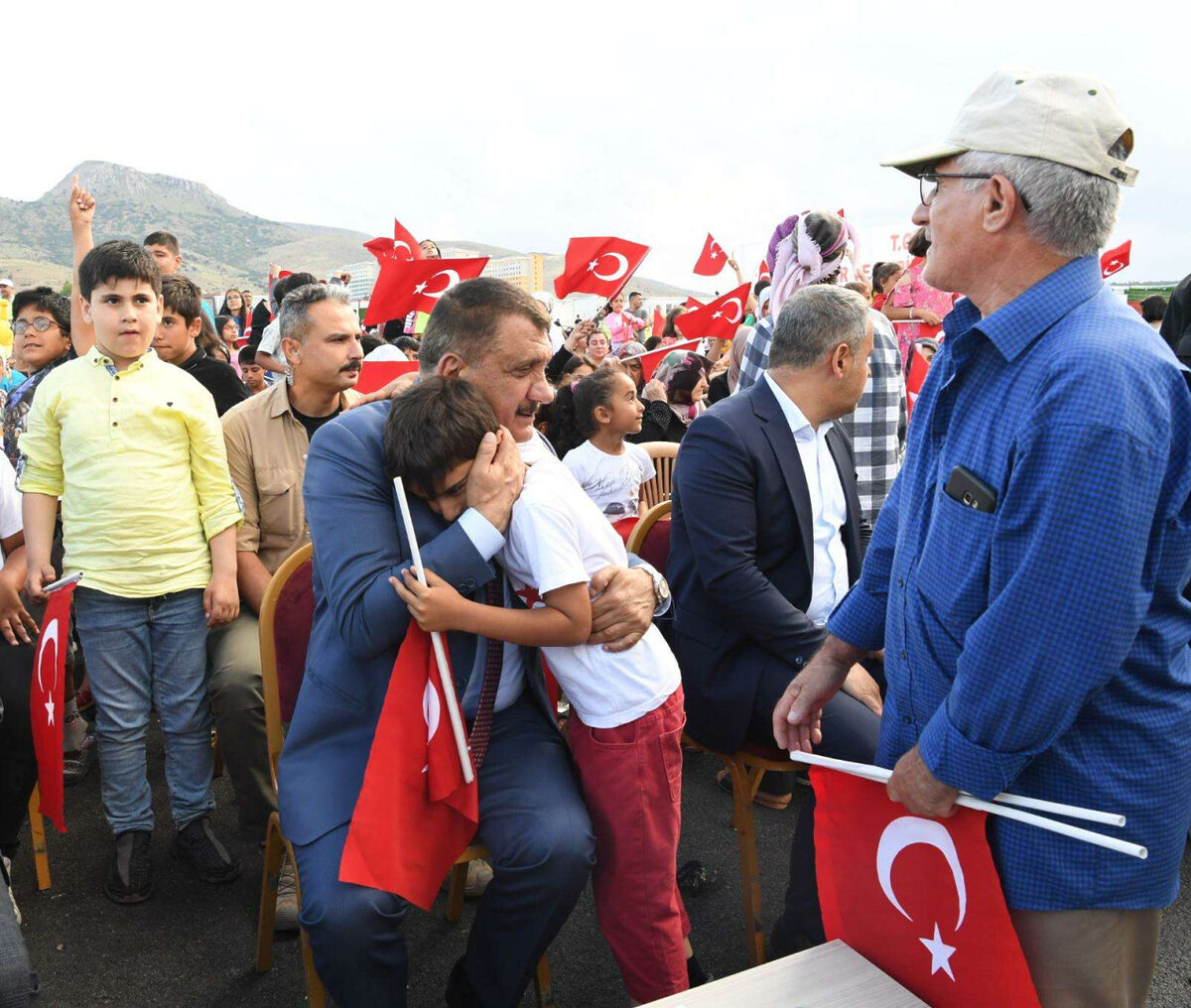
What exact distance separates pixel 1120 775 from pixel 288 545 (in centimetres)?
267

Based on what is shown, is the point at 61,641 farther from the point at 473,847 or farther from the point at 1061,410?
the point at 1061,410

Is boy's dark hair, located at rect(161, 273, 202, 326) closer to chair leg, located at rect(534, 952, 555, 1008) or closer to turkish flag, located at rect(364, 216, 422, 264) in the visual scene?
turkish flag, located at rect(364, 216, 422, 264)

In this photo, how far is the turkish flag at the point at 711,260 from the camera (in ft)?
30.6

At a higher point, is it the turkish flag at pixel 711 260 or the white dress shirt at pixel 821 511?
the turkish flag at pixel 711 260

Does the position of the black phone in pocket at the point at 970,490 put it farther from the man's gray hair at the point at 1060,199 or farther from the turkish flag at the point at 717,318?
the turkish flag at the point at 717,318

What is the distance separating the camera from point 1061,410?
1.17 m

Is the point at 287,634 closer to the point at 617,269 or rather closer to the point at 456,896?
the point at 456,896

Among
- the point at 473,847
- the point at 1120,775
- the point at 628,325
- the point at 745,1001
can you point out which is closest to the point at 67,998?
the point at 473,847

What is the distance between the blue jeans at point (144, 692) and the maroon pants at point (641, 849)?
1.58 metres

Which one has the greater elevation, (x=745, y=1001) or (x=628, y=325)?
(x=628, y=325)

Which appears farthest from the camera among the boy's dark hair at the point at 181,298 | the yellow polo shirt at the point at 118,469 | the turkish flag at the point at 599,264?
the turkish flag at the point at 599,264

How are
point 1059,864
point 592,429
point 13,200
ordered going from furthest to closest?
point 13,200, point 592,429, point 1059,864

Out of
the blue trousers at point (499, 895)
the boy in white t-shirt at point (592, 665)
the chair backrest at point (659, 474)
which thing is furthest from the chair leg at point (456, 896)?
the chair backrest at point (659, 474)

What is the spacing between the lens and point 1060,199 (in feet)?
4.16
